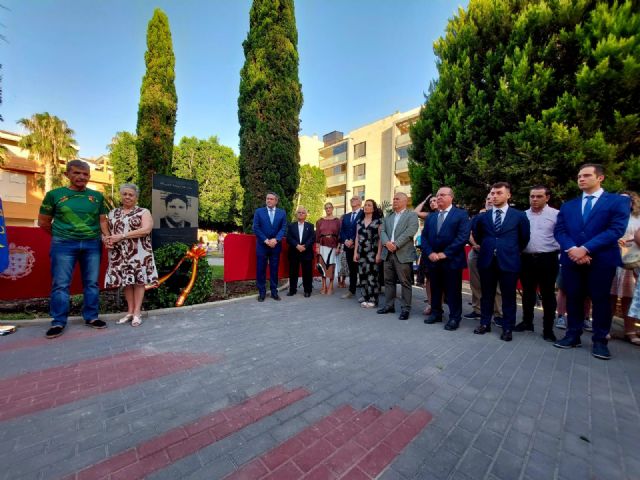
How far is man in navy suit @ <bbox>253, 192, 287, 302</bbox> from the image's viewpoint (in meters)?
5.70

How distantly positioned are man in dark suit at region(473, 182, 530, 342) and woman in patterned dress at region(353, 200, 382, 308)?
181cm

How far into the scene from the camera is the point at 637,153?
269 inches

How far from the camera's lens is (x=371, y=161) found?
102ft

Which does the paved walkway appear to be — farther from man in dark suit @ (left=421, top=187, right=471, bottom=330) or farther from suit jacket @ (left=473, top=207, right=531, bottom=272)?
suit jacket @ (left=473, top=207, right=531, bottom=272)

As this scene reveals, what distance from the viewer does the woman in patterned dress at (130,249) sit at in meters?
3.94

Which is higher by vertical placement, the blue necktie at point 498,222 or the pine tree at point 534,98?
the pine tree at point 534,98

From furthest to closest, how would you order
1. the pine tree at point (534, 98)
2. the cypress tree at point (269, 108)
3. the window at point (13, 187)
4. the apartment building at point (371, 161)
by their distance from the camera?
the apartment building at point (371, 161) → the window at point (13, 187) → the cypress tree at point (269, 108) → the pine tree at point (534, 98)

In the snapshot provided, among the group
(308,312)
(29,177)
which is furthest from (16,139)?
(308,312)

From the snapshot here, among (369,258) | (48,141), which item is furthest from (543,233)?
(48,141)

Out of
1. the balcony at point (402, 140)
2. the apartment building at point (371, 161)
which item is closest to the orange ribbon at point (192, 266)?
the apartment building at point (371, 161)

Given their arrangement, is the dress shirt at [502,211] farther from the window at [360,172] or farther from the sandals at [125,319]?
the window at [360,172]

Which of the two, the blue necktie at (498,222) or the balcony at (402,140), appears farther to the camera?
the balcony at (402,140)

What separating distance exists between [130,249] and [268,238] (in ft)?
7.85

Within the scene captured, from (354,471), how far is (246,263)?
5296 millimetres
